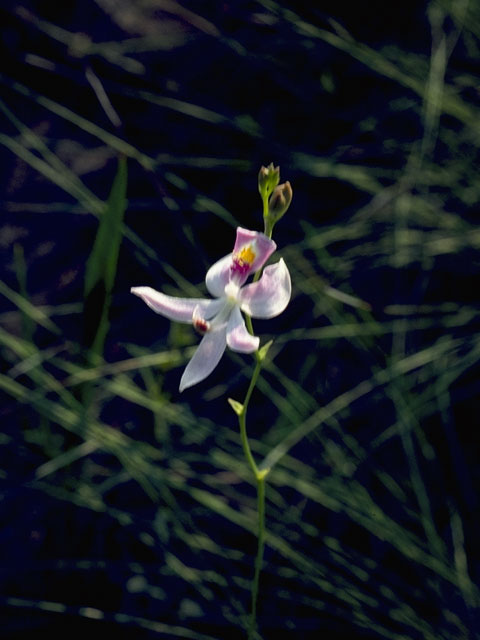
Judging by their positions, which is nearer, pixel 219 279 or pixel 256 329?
pixel 219 279

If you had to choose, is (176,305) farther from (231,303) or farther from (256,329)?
(256,329)

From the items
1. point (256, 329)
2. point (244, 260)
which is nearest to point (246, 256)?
point (244, 260)

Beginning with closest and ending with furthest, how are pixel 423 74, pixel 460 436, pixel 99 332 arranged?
pixel 99 332
pixel 460 436
pixel 423 74

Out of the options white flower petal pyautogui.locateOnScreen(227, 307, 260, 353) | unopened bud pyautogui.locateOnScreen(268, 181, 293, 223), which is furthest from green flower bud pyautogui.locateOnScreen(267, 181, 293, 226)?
white flower petal pyautogui.locateOnScreen(227, 307, 260, 353)

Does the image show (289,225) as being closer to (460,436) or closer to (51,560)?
(460,436)

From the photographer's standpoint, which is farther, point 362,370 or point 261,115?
point 261,115

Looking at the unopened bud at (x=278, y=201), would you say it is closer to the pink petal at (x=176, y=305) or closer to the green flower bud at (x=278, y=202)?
the green flower bud at (x=278, y=202)

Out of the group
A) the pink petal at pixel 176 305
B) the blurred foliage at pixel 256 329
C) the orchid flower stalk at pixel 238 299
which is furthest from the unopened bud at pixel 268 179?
the blurred foliage at pixel 256 329

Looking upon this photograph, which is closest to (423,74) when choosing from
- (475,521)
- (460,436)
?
(460,436)

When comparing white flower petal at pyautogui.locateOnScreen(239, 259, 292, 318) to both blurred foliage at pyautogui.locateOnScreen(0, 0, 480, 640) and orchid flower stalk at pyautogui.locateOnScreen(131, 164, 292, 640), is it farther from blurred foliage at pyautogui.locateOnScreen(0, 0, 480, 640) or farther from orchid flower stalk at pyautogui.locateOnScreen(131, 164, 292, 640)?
blurred foliage at pyautogui.locateOnScreen(0, 0, 480, 640)
